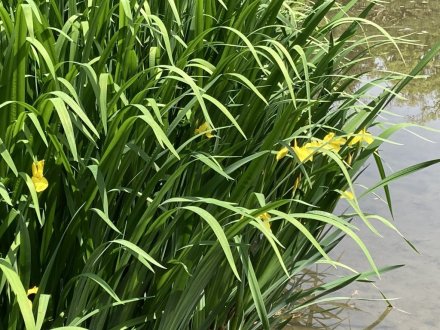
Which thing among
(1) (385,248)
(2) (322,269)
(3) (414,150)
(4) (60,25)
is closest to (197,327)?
(4) (60,25)

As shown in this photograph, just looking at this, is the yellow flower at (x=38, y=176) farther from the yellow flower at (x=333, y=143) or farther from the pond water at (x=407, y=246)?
the pond water at (x=407, y=246)

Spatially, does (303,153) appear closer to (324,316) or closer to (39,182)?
(39,182)

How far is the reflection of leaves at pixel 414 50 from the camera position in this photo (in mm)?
4434

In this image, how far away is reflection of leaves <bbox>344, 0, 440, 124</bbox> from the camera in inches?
175

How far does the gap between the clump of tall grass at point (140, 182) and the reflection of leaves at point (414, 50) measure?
1.44 m

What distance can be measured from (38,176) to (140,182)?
0.21 metres

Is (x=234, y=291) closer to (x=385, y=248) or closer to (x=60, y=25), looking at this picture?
(x=60, y=25)

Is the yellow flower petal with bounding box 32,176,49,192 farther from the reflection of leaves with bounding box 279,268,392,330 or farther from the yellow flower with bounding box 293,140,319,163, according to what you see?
the reflection of leaves with bounding box 279,268,392,330

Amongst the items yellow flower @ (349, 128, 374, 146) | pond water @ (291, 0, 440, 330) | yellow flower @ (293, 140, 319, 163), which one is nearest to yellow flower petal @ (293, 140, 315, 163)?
yellow flower @ (293, 140, 319, 163)

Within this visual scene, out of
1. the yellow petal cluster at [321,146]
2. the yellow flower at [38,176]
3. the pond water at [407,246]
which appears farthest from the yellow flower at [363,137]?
the yellow flower at [38,176]

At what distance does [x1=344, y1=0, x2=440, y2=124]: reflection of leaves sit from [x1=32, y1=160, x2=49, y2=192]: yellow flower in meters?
2.02

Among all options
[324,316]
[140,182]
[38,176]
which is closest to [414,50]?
[324,316]

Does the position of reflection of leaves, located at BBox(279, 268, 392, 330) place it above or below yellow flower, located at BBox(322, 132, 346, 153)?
below

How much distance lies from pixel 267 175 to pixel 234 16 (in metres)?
0.42
